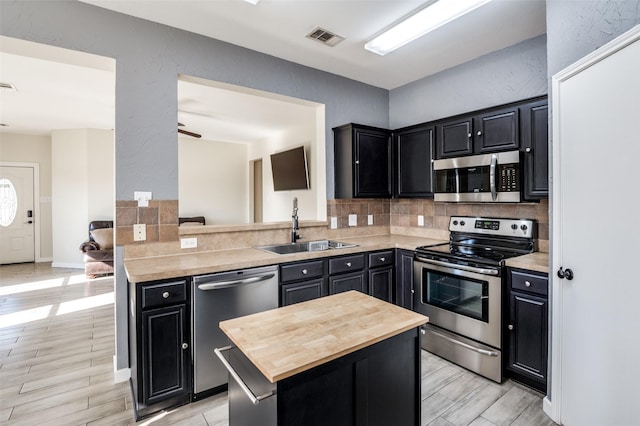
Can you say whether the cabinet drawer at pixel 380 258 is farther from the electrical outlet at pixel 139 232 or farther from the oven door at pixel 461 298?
the electrical outlet at pixel 139 232

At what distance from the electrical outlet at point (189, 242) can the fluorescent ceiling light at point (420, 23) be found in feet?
7.40

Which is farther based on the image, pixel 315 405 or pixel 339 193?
pixel 339 193

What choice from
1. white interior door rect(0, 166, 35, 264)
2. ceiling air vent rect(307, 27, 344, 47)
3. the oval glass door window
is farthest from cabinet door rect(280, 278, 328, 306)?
the oval glass door window

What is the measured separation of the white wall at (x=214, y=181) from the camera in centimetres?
743

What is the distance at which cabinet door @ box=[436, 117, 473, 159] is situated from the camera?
9.64 ft

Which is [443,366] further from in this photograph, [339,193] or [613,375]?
[339,193]

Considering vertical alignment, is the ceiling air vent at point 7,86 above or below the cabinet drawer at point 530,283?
above

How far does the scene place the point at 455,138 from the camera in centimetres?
305

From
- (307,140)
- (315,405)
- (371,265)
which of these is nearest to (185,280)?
(315,405)

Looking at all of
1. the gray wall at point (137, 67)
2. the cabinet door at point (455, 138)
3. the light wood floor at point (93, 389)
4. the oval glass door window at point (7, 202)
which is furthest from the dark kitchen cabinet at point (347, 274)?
the oval glass door window at point (7, 202)

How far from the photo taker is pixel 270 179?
7188 millimetres

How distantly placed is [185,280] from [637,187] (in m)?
2.47

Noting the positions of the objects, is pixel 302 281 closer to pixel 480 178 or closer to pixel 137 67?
pixel 480 178

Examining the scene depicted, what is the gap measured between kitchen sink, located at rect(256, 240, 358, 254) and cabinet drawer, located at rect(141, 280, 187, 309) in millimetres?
963
